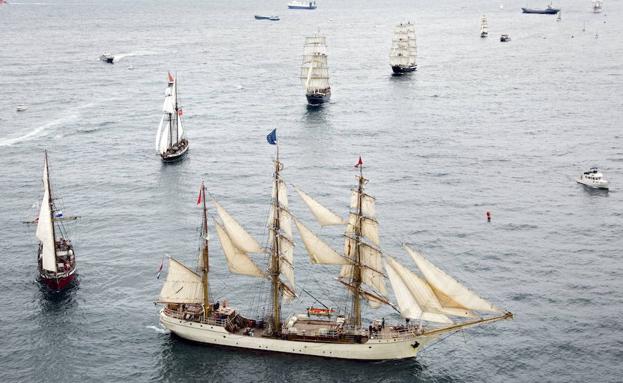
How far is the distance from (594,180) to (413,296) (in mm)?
61306

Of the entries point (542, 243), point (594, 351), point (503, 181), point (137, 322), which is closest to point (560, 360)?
point (594, 351)

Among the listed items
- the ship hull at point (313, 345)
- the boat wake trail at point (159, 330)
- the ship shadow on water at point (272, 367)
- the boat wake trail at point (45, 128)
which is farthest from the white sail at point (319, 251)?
the boat wake trail at point (45, 128)

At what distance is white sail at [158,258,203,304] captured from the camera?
79062mm

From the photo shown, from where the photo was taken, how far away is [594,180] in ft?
402

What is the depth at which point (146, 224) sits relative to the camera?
11056cm

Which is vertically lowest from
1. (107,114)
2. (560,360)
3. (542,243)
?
(560,360)

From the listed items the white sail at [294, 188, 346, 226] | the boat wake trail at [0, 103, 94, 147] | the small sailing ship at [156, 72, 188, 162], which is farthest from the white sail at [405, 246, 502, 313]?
the boat wake trail at [0, 103, 94, 147]

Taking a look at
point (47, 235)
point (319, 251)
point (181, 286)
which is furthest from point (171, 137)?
point (319, 251)

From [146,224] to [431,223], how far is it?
41.8m

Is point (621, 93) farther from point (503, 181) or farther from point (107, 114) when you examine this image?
point (107, 114)

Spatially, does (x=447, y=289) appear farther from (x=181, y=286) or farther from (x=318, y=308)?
(x=181, y=286)

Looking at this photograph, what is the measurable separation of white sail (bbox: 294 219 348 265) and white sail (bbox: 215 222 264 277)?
6.63m

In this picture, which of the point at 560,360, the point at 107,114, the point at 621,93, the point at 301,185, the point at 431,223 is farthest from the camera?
the point at 621,93

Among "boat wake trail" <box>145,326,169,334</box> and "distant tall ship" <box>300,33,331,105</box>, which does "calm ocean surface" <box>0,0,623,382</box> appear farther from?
"distant tall ship" <box>300,33,331,105</box>
